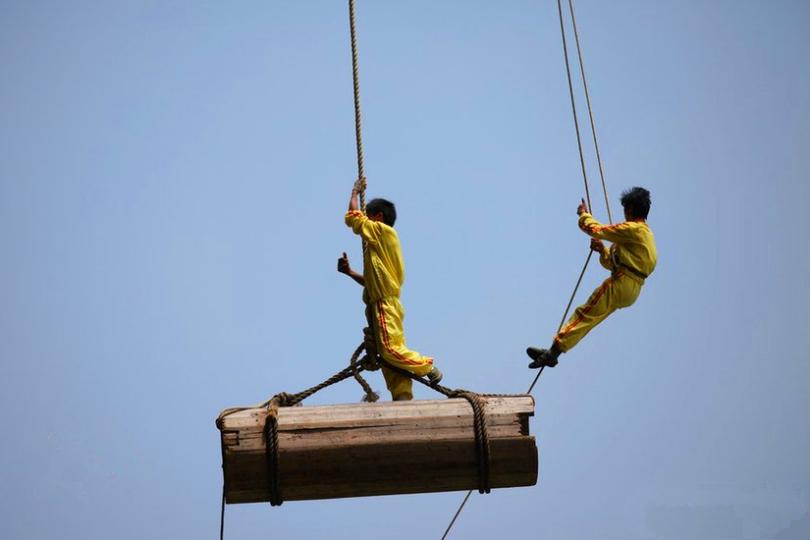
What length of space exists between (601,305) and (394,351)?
1848mm

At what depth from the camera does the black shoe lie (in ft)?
27.2

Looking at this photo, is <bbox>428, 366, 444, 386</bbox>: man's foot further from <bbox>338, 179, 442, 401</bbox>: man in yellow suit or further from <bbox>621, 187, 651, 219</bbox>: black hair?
<bbox>621, 187, 651, 219</bbox>: black hair

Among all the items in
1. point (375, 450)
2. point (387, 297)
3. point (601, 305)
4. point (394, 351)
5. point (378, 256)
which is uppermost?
point (378, 256)

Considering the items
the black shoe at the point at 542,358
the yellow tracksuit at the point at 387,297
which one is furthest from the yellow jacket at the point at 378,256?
the black shoe at the point at 542,358

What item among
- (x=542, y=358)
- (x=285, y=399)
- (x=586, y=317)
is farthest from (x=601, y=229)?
(x=285, y=399)

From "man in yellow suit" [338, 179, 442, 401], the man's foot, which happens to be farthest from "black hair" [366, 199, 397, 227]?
the man's foot

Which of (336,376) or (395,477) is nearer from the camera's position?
(395,477)

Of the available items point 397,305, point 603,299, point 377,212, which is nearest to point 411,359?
point 397,305

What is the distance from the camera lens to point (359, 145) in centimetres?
709

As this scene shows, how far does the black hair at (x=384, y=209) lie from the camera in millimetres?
7461

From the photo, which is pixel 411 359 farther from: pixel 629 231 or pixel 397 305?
pixel 629 231

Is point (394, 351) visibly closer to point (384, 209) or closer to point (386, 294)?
point (386, 294)

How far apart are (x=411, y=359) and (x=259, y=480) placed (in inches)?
56.3

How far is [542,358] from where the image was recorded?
830cm
